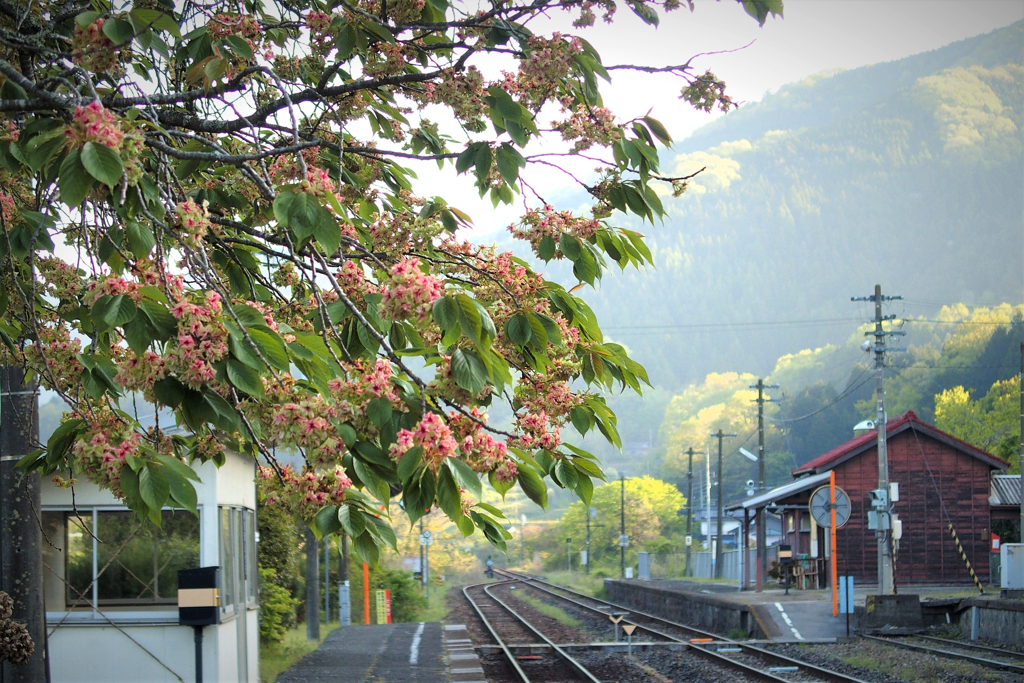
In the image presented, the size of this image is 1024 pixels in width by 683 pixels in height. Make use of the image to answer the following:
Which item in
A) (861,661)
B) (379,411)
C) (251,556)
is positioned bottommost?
(861,661)

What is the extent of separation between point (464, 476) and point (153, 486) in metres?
1.03

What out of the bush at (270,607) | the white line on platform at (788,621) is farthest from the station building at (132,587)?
the white line on platform at (788,621)

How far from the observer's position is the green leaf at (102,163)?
9.10 feet

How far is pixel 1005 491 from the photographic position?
39.0m

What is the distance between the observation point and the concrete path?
14312 mm

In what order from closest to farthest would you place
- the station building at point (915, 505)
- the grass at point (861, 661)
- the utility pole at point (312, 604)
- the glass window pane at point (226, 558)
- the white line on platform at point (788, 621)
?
the glass window pane at point (226, 558)
the grass at point (861, 661)
the white line on platform at point (788, 621)
the utility pole at point (312, 604)
the station building at point (915, 505)

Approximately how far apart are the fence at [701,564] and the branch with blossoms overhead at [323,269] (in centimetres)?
3786

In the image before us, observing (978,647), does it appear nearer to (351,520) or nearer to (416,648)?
(416,648)

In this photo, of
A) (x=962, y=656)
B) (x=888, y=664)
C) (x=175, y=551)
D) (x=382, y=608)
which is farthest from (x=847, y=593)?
(x=382, y=608)

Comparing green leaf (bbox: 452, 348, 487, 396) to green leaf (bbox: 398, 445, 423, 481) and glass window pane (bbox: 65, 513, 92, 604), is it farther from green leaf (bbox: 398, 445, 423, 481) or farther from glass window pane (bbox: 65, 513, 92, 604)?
glass window pane (bbox: 65, 513, 92, 604)

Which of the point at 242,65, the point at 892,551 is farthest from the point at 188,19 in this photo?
the point at 892,551

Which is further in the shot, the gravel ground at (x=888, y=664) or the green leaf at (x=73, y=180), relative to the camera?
the gravel ground at (x=888, y=664)

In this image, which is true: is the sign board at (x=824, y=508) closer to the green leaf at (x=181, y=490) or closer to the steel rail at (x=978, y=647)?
the steel rail at (x=978, y=647)

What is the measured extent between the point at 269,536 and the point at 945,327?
14911cm
